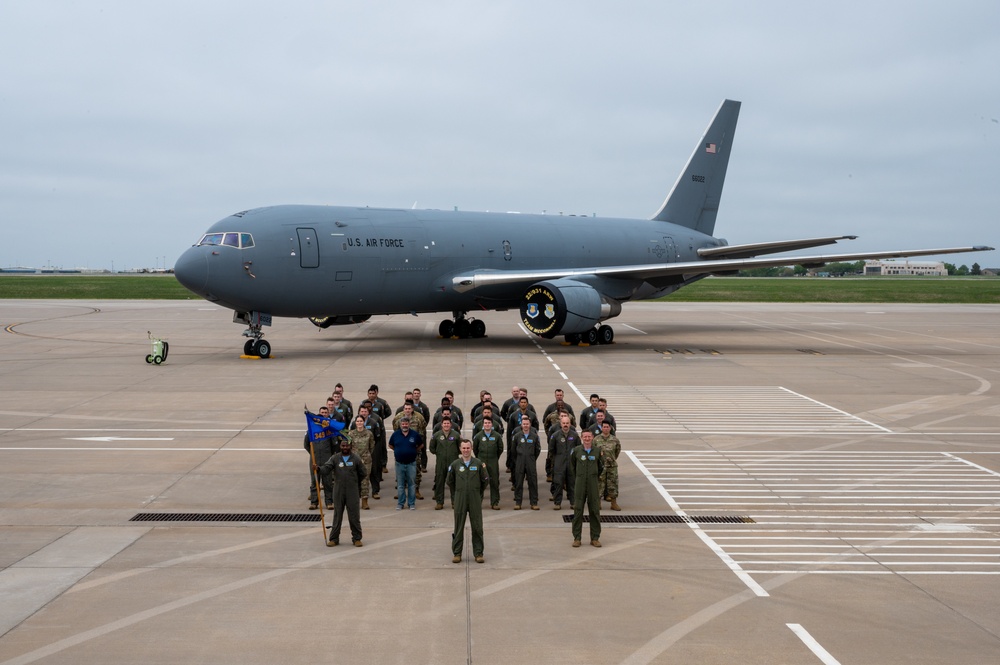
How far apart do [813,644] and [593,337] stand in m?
29.6

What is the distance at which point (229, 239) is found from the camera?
104ft

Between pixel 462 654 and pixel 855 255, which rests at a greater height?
pixel 855 255

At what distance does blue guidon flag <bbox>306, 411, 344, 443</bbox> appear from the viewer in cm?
1373

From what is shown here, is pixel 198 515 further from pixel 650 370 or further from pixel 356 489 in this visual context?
pixel 650 370

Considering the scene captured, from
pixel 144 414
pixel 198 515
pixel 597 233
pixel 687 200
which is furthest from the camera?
pixel 687 200

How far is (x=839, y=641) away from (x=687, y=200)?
4182 centimetres

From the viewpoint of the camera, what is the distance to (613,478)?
14.2 meters

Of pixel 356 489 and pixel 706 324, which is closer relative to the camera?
pixel 356 489

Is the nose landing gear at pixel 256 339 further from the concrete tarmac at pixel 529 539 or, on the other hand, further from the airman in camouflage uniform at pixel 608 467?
the airman in camouflage uniform at pixel 608 467

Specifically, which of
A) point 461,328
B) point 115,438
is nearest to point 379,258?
point 461,328

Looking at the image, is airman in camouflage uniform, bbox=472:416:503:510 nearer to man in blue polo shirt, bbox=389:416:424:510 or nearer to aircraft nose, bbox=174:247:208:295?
man in blue polo shirt, bbox=389:416:424:510

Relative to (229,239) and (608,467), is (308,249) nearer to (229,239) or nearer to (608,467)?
(229,239)

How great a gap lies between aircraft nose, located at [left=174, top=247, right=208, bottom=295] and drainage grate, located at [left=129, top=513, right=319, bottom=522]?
18.8 metres

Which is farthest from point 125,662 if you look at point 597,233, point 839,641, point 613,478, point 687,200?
point 687,200
